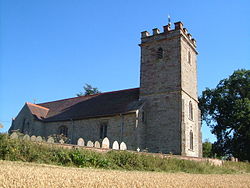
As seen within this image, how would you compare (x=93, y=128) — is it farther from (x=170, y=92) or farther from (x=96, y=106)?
(x=170, y=92)

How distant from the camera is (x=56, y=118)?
29156 mm

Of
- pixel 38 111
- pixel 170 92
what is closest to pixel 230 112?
pixel 170 92

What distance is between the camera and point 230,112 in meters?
33.4

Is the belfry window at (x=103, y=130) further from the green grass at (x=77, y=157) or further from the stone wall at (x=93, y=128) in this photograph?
the green grass at (x=77, y=157)

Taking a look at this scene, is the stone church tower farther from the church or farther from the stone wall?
the stone wall

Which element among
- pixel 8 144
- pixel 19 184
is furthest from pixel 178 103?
pixel 19 184

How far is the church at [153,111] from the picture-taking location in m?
23.1

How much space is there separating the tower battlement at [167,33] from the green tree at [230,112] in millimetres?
9667

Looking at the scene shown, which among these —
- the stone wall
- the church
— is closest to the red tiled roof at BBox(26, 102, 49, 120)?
the church

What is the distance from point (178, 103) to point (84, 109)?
33.8 feet

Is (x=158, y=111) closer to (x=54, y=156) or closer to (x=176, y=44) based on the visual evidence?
(x=176, y=44)

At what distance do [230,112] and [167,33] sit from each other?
47.0 feet

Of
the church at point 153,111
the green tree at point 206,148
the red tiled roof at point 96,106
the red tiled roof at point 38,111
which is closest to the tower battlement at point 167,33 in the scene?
the church at point 153,111

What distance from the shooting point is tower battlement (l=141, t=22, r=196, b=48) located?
25.6 metres
